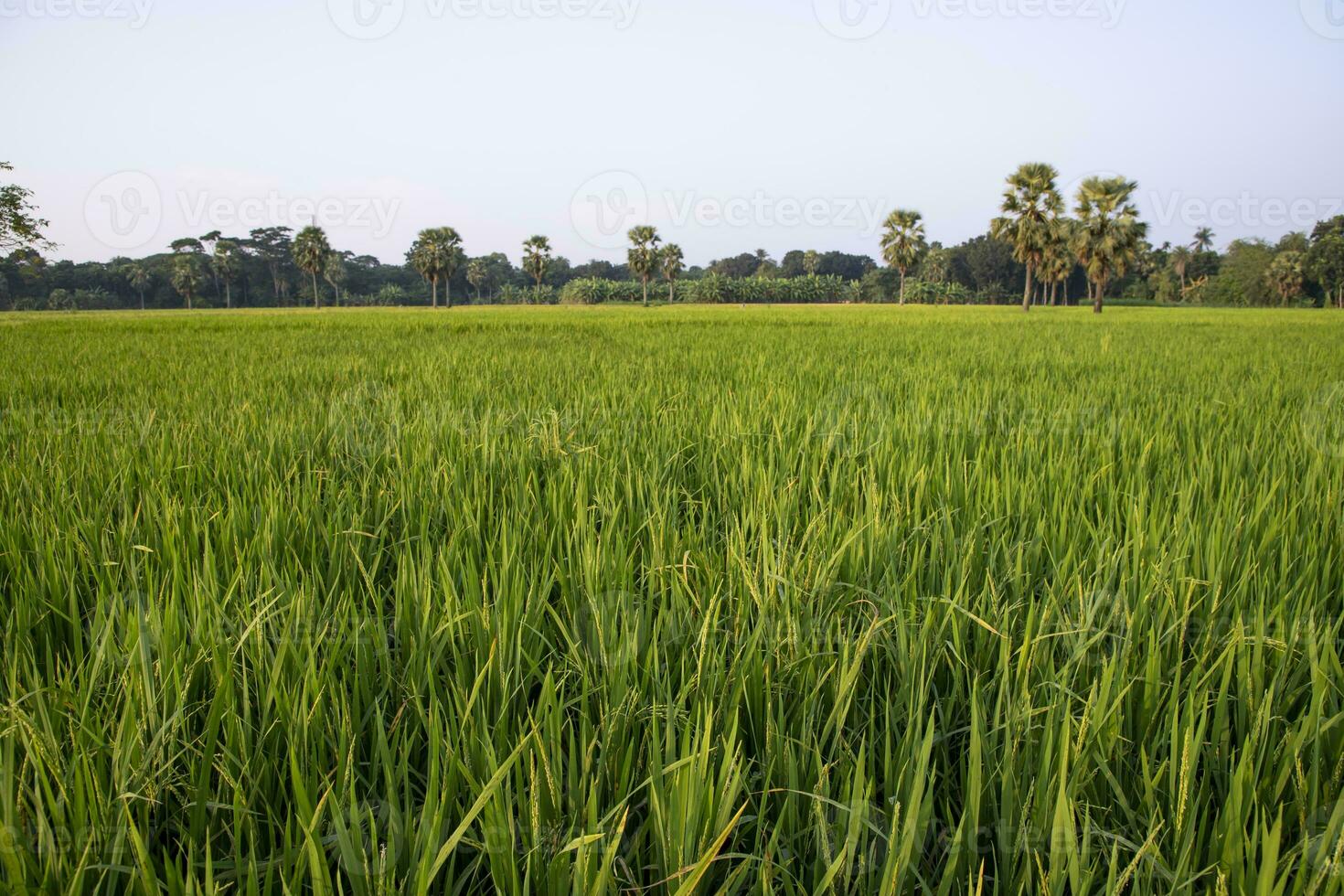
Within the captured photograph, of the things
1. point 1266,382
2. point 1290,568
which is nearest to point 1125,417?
point 1290,568

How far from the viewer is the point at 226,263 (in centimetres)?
7231

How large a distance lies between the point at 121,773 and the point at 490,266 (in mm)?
88869

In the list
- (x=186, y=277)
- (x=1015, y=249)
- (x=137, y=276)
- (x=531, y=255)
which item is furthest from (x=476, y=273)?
(x=1015, y=249)

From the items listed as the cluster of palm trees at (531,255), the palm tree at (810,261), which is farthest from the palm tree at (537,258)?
the palm tree at (810,261)

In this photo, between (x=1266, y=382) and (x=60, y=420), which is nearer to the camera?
(x=60, y=420)

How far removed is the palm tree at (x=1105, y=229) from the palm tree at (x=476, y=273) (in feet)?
203

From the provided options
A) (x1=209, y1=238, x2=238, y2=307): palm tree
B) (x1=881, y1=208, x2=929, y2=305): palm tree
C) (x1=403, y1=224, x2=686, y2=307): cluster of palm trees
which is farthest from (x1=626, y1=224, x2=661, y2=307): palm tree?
(x1=209, y1=238, x2=238, y2=307): palm tree

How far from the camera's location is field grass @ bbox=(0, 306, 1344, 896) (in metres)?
0.68

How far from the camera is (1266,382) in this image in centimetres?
486

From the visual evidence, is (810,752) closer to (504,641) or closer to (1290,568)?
(504,641)

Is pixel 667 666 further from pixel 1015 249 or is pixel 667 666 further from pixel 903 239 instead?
pixel 903 239

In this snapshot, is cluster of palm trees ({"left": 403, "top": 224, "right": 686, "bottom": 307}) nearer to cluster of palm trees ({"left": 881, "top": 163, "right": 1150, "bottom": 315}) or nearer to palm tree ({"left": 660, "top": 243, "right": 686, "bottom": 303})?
palm tree ({"left": 660, "top": 243, "right": 686, "bottom": 303})

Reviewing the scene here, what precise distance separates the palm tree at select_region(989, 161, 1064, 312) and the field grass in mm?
38216

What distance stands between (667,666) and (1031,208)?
Result: 136 ft
